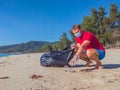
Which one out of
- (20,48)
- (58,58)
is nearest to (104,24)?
(58,58)

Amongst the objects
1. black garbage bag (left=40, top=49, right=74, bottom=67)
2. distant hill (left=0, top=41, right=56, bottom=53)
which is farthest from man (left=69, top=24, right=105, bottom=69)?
distant hill (left=0, top=41, right=56, bottom=53)

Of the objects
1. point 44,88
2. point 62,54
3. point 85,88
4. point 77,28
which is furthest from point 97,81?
point 62,54

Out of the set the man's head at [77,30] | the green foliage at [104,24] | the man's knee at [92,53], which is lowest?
the man's knee at [92,53]

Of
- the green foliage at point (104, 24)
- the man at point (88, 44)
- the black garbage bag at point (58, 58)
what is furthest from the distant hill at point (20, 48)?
the man at point (88, 44)

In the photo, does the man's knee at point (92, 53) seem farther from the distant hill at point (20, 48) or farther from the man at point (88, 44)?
the distant hill at point (20, 48)

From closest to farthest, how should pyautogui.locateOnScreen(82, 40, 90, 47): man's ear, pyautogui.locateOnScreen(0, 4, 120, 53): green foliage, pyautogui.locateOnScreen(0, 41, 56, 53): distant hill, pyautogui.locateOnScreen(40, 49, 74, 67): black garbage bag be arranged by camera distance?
pyautogui.locateOnScreen(82, 40, 90, 47): man's ear → pyautogui.locateOnScreen(40, 49, 74, 67): black garbage bag → pyautogui.locateOnScreen(0, 4, 120, 53): green foliage → pyautogui.locateOnScreen(0, 41, 56, 53): distant hill

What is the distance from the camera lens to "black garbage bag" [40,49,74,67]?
814 centimetres

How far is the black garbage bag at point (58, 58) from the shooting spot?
8.14 metres

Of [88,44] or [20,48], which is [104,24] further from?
[20,48]

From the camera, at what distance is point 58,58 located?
836cm

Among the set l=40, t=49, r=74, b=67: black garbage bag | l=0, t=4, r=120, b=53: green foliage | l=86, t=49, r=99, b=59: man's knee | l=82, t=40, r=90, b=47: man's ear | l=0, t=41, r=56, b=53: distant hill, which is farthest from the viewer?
l=0, t=41, r=56, b=53: distant hill

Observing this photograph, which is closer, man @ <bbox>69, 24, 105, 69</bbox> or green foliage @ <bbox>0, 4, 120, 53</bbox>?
man @ <bbox>69, 24, 105, 69</bbox>

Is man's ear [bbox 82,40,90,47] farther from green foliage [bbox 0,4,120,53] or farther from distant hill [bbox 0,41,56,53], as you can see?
distant hill [bbox 0,41,56,53]

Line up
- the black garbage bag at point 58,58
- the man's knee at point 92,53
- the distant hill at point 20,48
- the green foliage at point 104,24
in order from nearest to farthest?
the man's knee at point 92,53 → the black garbage bag at point 58,58 → the green foliage at point 104,24 → the distant hill at point 20,48
